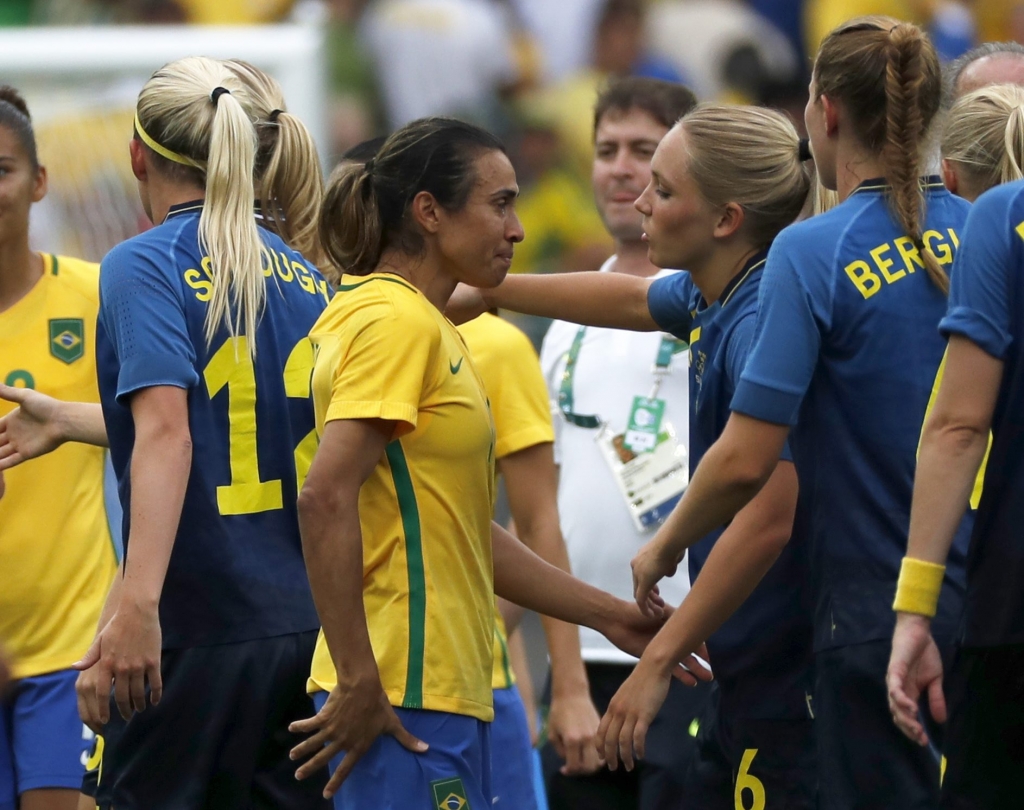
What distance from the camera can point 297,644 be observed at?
3.86 metres

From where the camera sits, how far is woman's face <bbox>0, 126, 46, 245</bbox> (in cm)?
486

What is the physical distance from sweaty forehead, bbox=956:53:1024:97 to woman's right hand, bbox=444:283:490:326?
151cm

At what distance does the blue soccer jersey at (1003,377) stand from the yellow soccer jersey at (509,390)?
6.52 ft

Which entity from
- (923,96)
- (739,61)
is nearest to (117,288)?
(923,96)

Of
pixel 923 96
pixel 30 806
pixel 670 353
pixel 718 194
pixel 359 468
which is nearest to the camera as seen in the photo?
pixel 359 468

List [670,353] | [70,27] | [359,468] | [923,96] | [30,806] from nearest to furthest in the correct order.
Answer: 1. [359,468]
2. [923,96]
3. [30,806]
4. [670,353]
5. [70,27]

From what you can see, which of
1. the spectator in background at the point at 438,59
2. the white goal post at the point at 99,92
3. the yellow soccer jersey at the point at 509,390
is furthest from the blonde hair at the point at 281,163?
the spectator in background at the point at 438,59

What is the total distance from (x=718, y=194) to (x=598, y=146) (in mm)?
2071

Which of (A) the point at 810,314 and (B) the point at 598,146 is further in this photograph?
(B) the point at 598,146

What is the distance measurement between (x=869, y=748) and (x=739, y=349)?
2.81 feet

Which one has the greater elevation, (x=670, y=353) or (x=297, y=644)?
(x=670, y=353)

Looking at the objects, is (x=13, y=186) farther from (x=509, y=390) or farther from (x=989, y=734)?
(x=989, y=734)

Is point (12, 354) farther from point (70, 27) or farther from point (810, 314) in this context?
point (70, 27)

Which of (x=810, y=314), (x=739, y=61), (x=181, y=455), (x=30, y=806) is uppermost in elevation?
(x=739, y=61)
